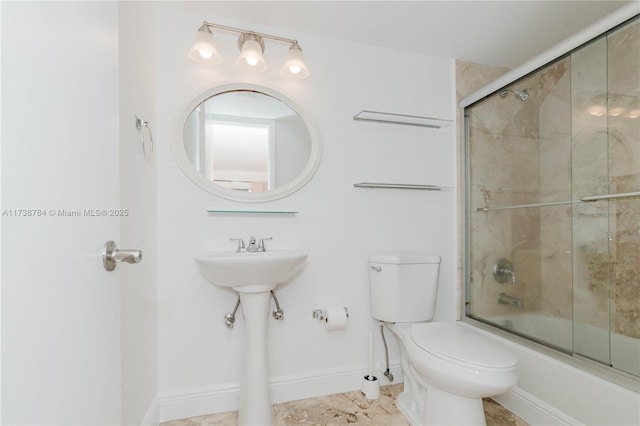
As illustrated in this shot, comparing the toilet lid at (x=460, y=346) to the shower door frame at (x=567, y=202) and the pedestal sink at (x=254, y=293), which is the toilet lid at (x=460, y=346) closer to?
the shower door frame at (x=567, y=202)

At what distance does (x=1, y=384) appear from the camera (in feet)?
1.19

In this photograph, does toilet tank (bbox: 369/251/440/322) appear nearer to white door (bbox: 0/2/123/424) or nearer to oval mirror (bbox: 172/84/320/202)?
oval mirror (bbox: 172/84/320/202)

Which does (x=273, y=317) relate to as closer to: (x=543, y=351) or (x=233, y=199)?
(x=233, y=199)

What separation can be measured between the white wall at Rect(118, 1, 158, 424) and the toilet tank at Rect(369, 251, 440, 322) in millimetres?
1175

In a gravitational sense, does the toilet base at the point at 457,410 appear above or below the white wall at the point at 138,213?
below

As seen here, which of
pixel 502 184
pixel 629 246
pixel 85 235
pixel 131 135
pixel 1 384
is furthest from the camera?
pixel 502 184

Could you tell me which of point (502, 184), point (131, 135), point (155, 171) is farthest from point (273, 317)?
point (502, 184)

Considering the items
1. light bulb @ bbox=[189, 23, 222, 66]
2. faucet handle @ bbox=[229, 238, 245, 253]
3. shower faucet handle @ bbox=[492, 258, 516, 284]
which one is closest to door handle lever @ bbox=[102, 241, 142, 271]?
faucet handle @ bbox=[229, 238, 245, 253]

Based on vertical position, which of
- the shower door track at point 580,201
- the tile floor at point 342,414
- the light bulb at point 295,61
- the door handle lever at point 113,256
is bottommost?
the tile floor at point 342,414

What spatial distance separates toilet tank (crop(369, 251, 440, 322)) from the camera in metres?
1.69

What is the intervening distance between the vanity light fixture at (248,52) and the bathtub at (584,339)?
1880 millimetres

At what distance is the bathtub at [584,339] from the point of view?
52.3 inches

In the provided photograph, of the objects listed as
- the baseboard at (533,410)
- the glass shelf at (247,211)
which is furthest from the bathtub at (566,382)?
the glass shelf at (247,211)

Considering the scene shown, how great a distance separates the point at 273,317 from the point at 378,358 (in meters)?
0.71
